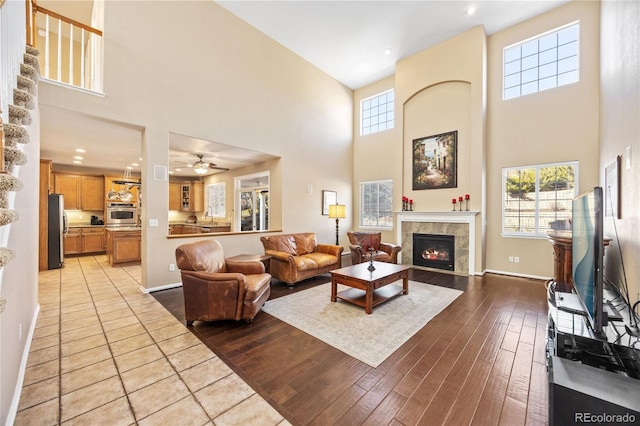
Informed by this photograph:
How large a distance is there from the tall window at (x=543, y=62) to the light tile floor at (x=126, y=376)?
701cm

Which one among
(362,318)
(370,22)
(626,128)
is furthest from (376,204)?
(626,128)

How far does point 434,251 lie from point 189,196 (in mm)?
8425

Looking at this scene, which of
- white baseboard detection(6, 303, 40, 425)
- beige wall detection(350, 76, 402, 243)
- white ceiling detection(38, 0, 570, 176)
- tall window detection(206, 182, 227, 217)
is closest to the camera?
white baseboard detection(6, 303, 40, 425)

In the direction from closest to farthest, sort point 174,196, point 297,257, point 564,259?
point 564,259 < point 297,257 < point 174,196

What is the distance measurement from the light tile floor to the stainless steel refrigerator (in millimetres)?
3127

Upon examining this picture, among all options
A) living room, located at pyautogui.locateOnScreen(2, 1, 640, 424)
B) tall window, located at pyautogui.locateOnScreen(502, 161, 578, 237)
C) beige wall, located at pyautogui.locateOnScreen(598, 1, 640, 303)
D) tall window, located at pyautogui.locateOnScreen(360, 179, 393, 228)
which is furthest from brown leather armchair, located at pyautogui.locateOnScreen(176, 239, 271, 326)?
tall window, located at pyautogui.locateOnScreen(502, 161, 578, 237)

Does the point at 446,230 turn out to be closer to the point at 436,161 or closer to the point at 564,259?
the point at 436,161

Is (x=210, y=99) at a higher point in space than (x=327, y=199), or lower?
higher

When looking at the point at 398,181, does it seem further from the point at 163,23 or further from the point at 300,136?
the point at 163,23

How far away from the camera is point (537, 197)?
513 cm

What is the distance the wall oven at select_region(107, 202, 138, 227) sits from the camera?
25.5 feet

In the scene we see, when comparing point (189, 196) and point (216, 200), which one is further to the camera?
point (189, 196)

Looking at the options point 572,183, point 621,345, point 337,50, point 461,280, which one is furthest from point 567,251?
point 337,50

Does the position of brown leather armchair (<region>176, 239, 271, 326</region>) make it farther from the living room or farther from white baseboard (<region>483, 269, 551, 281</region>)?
white baseboard (<region>483, 269, 551, 281</region>)
